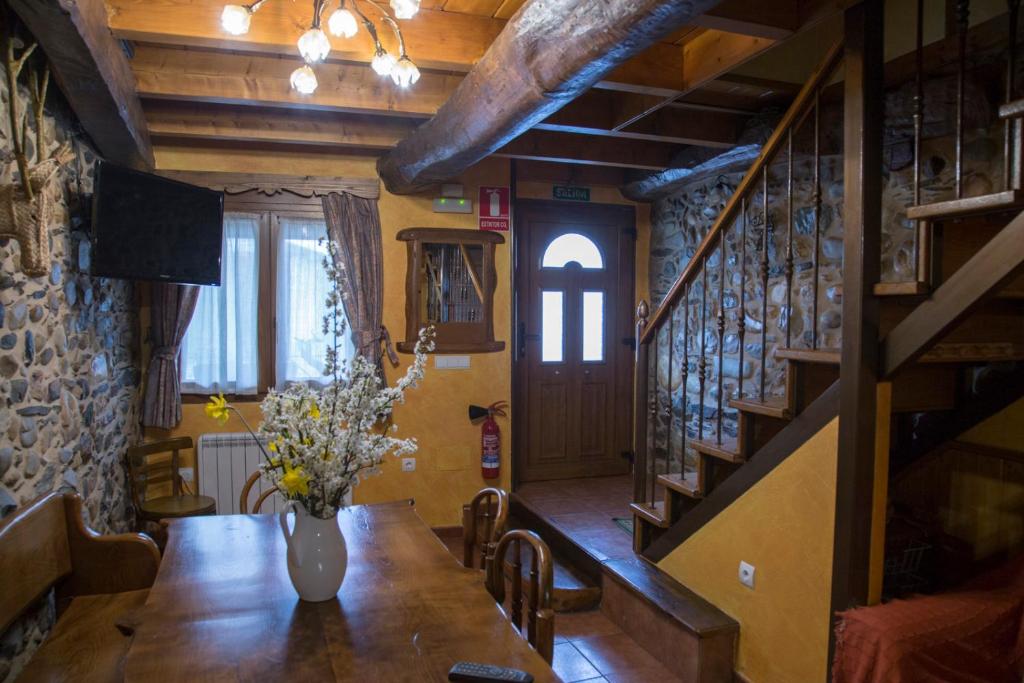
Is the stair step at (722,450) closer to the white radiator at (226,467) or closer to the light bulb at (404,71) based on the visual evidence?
the light bulb at (404,71)

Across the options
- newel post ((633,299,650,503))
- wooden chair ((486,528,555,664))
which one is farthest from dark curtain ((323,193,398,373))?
wooden chair ((486,528,555,664))

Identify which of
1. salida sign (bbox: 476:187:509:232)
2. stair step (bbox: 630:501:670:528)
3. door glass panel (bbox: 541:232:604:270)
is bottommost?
stair step (bbox: 630:501:670:528)

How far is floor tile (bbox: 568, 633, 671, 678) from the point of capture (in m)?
3.13

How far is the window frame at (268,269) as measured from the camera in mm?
4426

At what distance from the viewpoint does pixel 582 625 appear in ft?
11.6

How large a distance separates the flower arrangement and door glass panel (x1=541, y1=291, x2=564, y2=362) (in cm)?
345

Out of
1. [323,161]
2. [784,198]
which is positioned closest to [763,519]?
[784,198]

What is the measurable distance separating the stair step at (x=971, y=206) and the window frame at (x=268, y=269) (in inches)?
139

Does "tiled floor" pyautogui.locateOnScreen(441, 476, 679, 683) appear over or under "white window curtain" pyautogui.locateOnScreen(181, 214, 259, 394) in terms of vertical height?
under

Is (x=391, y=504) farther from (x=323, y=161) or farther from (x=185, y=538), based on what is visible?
(x=323, y=161)

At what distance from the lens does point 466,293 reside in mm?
4859

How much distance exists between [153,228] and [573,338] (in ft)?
9.95

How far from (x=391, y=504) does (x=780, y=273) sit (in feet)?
8.27

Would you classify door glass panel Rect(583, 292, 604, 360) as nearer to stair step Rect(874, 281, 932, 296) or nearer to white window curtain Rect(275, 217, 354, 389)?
white window curtain Rect(275, 217, 354, 389)
